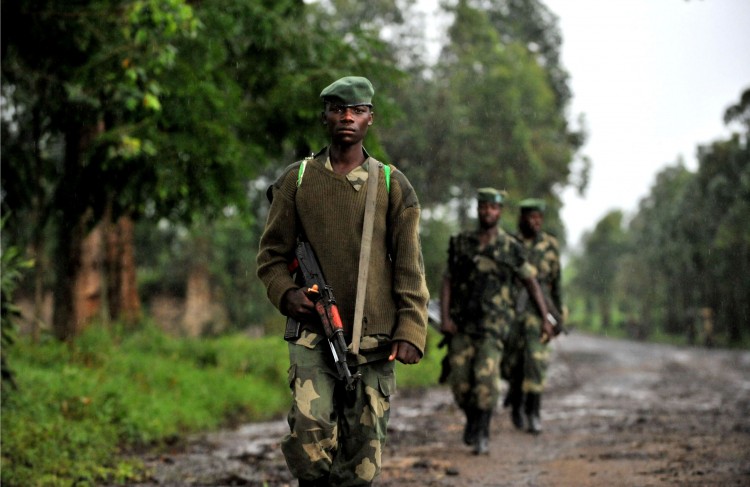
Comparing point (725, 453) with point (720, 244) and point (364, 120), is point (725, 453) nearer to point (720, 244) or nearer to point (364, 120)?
point (364, 120)

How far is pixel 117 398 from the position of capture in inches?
390

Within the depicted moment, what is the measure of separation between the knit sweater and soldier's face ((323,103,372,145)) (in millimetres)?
142

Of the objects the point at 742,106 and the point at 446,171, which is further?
the point at 742,106

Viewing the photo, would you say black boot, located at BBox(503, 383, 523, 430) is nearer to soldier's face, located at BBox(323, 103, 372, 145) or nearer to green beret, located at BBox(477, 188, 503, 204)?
green beret, located at BBox(477, 188, 503, 204)

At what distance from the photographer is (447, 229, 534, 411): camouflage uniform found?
28.2 feet

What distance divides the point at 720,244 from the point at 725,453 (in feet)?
109

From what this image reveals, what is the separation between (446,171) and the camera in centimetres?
3162

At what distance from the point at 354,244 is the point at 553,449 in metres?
4.79

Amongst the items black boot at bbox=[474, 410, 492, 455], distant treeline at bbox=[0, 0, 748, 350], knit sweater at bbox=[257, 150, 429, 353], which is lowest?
black boot at bbox=[474, 410, 492, 455]

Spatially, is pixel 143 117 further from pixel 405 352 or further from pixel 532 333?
pixel 405 352

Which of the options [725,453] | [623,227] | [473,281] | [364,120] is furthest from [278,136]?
[623,227]

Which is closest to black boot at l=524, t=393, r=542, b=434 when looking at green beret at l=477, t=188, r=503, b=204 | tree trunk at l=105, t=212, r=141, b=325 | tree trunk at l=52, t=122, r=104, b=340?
green beret at l=477, t=188, r=503, b=204

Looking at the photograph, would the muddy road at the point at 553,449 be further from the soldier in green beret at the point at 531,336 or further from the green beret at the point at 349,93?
the green beret at the point at 349,93

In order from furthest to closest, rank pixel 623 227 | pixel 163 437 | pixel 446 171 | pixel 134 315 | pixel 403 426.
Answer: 1. pixel 623 227
2. pixel 446 171
3. pixel 134 315
4. pixel 403 426
5. pixel 163 437
